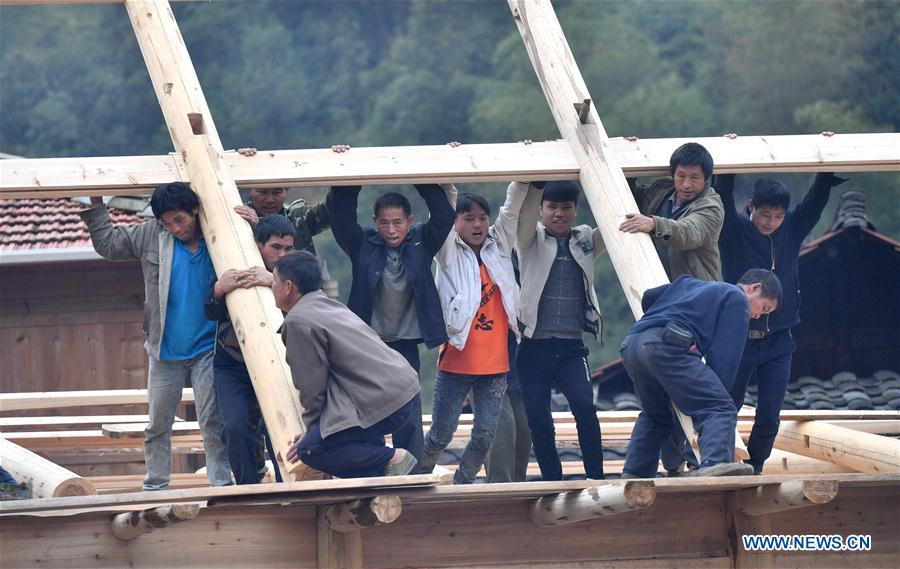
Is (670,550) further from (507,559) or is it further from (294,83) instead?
(294,83)

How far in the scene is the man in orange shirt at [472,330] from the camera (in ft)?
24.5

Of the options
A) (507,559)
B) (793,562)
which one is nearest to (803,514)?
(793,562)

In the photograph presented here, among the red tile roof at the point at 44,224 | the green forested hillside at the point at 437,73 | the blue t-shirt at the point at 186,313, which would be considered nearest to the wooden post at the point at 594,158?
the blue t-shirt at the point at 186,313

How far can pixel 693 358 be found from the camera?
6.50 m

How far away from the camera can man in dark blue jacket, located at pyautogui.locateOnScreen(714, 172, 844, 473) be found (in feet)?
25.0

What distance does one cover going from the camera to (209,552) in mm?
6016

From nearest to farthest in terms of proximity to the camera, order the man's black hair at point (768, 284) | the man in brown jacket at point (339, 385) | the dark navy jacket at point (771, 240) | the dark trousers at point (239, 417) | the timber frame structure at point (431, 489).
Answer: the timber frame structure at point (431, 489) → the man in brown jacket at point (339, 385) → the dark trousers at point (239, 417) → the man's black hair at point (768, 284) → the dark navy jacket at point (771, 240)

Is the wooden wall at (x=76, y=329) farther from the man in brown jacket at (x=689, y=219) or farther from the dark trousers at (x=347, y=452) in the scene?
the dark trousers at (x=347, y=452)

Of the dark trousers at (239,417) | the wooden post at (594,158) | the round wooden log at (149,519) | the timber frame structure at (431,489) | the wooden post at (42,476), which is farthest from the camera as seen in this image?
the wooden post at (594,158)

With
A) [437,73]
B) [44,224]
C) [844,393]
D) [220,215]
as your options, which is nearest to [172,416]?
[220,215]

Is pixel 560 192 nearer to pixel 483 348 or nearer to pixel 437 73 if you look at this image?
pixel 483 348

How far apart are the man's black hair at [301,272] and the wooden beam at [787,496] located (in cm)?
224

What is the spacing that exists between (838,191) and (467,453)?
87.7 ft

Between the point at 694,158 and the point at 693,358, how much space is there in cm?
140
